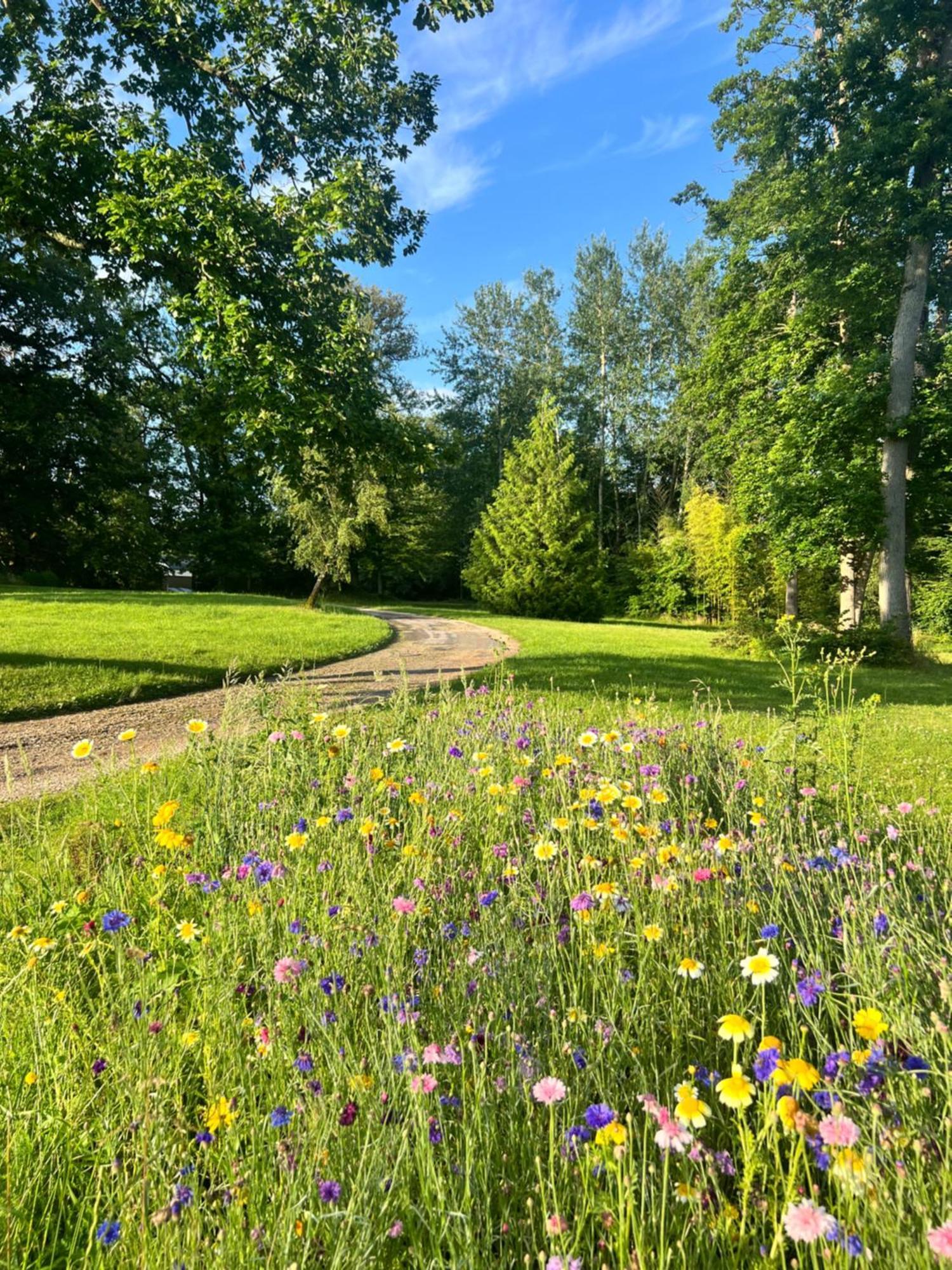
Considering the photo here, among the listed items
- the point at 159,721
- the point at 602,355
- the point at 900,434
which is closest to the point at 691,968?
the point at 159,721

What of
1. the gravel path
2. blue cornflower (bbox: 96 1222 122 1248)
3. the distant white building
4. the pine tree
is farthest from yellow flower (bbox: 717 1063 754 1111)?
the distant white building

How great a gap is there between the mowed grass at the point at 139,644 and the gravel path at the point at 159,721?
1.01 feet

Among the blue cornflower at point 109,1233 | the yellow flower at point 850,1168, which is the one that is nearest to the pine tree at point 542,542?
the yellow flower at point 850,1168

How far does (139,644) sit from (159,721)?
412 centimetres

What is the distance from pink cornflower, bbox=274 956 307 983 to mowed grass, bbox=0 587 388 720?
92.0 inches

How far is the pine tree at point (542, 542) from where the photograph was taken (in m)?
25.2

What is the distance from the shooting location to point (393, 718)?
3857 mm

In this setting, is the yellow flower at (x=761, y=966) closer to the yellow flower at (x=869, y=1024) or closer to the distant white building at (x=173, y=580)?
the yellow flower at (x=869, y=1024)

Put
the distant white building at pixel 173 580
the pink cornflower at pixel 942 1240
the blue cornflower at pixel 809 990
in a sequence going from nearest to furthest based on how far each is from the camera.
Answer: the pink cornflower at pixel 942 1240
the blue cornflower at pixel 809 990
the distant white building at pixel 173 580

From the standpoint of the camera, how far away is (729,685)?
8570mm

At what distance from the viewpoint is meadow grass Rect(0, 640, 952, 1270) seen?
3.16ft

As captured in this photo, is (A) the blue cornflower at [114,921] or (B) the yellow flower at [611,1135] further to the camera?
(A) the blue cornflower at [114,921]

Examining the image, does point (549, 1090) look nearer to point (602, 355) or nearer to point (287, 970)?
point (287, 970)

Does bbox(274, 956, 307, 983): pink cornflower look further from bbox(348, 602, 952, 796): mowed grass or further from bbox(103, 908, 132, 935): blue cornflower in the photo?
bbox(348, 602, 952, 796): mowed grass
